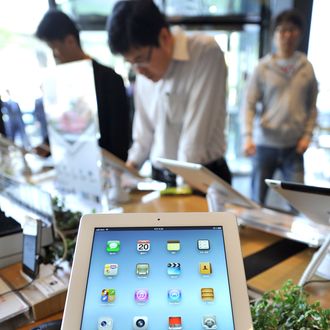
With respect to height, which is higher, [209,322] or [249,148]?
[209,322]

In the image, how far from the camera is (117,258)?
2.06ft

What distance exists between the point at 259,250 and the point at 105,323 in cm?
71

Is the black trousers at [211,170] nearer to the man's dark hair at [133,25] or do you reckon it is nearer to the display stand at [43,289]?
the man's dark hair at [133,25]

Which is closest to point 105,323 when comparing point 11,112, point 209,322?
point 209,322

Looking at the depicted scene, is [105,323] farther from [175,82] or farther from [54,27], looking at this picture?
[54,27]

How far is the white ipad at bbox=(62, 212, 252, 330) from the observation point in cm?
57

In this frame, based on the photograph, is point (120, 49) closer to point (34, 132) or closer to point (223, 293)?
point (223, 293)

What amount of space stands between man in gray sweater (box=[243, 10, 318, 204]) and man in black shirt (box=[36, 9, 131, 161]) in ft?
3.04

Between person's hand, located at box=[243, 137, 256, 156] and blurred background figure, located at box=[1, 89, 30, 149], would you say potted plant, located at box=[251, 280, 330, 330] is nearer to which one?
person's hand, located at box=[243, 137, 256, 156]

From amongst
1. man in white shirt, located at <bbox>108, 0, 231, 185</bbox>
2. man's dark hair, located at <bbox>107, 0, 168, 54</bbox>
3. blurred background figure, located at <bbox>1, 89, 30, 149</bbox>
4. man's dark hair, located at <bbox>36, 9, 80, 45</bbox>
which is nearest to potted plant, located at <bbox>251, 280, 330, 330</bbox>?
man in white shirt, located at <bbox>108, 0, 231, 185</bbox>

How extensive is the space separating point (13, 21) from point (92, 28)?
0.82 m

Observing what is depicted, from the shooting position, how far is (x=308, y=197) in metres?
0.87

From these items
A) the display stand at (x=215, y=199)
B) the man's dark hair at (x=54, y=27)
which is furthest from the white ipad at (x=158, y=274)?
the man's dark hair at (x=54, y=27)

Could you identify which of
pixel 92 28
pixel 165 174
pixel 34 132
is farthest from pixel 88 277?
pixel 92 28
